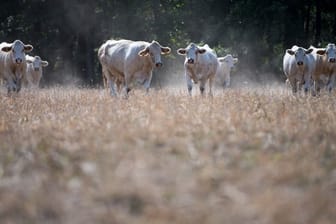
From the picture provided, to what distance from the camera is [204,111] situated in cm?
948

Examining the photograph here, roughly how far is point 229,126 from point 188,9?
37696 millimetres

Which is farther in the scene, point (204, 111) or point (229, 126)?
point (204, 111)

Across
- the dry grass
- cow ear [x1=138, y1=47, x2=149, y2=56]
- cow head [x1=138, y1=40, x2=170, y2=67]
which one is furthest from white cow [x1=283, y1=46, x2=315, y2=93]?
the dry grass

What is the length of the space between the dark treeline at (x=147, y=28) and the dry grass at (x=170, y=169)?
30.8 metres

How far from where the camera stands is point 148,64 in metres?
18.5

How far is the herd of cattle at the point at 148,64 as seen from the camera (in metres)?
Answer: 18.4

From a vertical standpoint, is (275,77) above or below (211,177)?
below

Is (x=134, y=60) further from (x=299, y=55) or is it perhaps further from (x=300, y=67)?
(x=300, y=67)

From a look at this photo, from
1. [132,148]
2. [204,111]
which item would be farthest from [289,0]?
[132,148]

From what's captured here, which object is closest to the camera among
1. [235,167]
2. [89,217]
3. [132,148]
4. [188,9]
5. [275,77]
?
[89,217]

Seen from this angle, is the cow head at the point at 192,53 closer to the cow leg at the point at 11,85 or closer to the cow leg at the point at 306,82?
the cow leg at the point at 306,82

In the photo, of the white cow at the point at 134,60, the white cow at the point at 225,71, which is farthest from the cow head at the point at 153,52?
the white cow at the point at 225,71

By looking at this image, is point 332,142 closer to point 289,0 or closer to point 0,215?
point 0,215

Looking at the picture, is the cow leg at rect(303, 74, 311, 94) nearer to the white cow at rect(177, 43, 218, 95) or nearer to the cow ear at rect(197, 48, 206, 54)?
the white cow at rect(177, 43, 218, 95)
